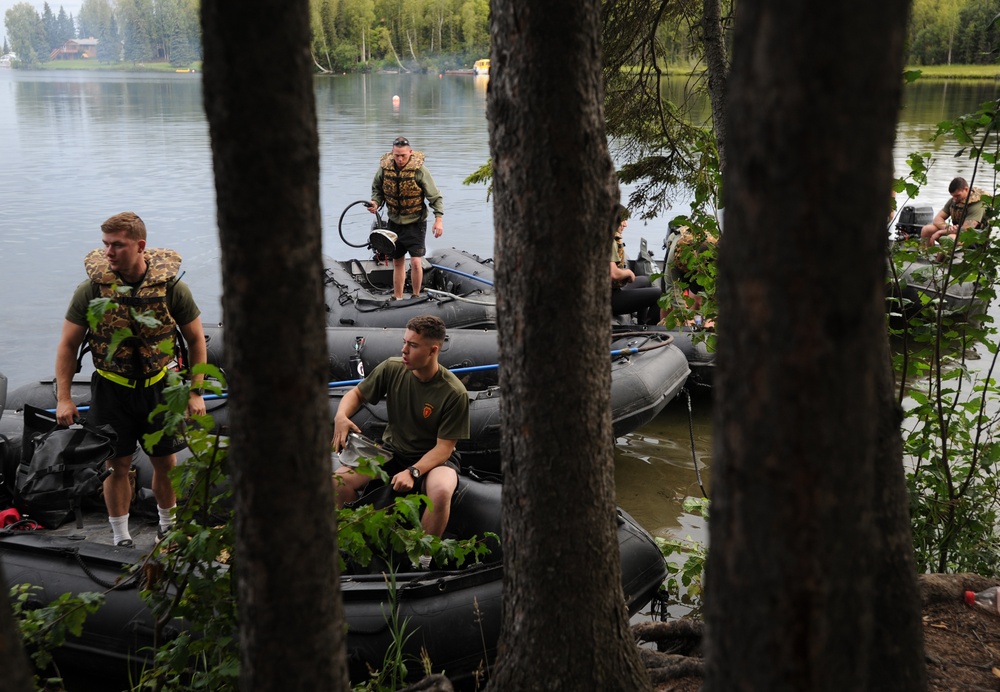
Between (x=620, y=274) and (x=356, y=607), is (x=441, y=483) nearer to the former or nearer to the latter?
(x=356, y=607)

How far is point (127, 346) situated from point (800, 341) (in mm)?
4133

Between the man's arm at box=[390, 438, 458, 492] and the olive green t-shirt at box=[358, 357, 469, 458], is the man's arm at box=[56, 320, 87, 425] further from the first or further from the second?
the man's arm at box=[390, 438, 458, 492]

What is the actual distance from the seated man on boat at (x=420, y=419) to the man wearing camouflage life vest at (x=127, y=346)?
0.83 m

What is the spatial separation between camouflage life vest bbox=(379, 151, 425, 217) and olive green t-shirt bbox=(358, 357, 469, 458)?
4618 mm

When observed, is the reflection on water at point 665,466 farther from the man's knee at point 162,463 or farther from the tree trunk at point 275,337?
the tree trunk at point 275,337

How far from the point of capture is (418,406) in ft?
15.9

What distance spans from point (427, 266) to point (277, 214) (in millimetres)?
8941

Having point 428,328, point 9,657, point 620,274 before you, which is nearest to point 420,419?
point 428,328

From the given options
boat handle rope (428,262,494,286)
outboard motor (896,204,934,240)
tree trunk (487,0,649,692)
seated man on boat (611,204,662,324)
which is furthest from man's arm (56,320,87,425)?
outboard motor (896,204,934,240)

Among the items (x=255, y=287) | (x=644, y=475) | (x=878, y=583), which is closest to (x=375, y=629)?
(x=878, y=583)

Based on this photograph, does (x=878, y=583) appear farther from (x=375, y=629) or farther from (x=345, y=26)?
(x=345, y=26)

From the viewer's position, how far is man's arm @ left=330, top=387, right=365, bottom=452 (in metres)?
4.88

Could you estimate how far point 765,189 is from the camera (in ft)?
4.38

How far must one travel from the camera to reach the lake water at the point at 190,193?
27.3 feet
